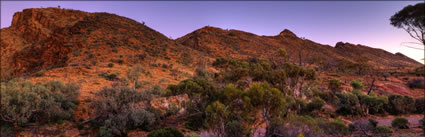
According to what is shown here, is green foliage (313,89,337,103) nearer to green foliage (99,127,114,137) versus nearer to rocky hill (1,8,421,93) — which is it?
rocky hill (1,8,421,93)

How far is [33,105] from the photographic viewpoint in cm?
781

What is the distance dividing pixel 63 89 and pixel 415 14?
1946 centimetres

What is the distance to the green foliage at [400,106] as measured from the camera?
14.9m

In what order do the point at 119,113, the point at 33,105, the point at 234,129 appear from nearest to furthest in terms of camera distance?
the point at 234,129 → the point at 33,105 → the point at 119,113

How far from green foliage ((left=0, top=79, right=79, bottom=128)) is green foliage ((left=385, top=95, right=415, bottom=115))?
848 inches

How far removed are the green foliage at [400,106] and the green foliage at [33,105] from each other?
21.5m

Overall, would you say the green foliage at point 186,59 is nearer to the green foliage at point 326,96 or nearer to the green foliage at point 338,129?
the green foliage at point 326,96

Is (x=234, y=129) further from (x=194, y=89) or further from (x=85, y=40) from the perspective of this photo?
(x=85, y=40)

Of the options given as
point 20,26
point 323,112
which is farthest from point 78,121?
point 20,26

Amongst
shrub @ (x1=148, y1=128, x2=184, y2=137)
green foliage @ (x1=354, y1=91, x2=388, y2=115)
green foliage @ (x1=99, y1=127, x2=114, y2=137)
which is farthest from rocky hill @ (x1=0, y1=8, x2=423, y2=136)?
green foliage @ (x1=354, y1=91, x2=388, y2=115)

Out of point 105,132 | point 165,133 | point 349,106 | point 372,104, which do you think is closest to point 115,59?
point 105,132

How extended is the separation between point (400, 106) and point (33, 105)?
906 inches

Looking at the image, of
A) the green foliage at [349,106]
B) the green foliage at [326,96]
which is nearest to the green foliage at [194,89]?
the green foliage at [349,106]

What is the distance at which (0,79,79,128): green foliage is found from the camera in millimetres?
7328
